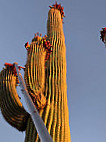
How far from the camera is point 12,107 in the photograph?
473cm

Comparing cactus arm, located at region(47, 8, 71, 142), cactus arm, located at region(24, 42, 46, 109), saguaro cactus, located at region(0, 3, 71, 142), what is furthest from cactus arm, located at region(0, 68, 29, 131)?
cactus arm, located at region(47, 8, 71, 142)

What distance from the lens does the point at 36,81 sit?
493 cm

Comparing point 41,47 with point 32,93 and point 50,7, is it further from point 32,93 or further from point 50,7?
point 50,7

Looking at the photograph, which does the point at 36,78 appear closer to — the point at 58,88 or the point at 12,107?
the point at 58,88

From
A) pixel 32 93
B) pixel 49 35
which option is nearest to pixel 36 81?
pixel 32 93

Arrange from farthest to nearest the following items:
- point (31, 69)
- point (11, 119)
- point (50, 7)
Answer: point (50, 7) → point (31, 69) → point (11, 119)

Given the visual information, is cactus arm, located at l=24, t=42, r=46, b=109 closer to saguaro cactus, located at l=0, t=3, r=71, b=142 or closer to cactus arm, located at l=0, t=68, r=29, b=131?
saguaro cactus, located at l=0, t=3, r=71, b=142

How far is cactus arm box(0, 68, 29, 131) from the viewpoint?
4734mm

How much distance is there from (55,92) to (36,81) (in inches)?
21.6

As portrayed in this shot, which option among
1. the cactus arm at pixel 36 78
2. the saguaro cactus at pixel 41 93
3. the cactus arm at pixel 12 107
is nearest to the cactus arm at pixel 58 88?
the saguaro cactus at pixel 41 93

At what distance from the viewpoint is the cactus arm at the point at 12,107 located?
4734mm

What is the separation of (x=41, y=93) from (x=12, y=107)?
2.12 ft

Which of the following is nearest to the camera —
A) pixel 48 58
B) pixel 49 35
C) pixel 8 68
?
pixel 8 68

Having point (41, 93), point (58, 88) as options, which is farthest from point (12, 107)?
point (58, 88)
